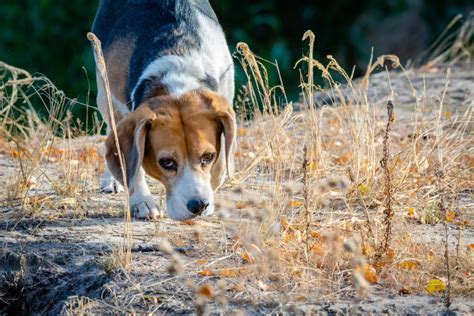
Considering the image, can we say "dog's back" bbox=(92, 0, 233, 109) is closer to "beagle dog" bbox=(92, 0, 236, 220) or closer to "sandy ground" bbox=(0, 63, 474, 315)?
"beagle dog" bbox=(92, 0, 236, 220)

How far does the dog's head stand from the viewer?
4.49 meters

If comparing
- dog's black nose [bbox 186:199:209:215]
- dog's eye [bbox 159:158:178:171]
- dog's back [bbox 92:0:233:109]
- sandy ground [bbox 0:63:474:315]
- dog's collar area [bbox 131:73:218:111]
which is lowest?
sandy ground [bbox 0:63:474:315]

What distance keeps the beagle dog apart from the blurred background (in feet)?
20.3

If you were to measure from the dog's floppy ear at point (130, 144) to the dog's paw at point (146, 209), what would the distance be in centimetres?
41

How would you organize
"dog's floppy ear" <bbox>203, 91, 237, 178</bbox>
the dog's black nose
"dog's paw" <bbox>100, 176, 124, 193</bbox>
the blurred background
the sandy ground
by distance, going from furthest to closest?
1. the blurred background
2. "dog's paw" <bbox>100, 176, 124, 193</bbox>
3. "dog's floppy ear" <bbox>203, 91, 237, 178</bbox>
4. the dog's black nose
5. the sandy ground

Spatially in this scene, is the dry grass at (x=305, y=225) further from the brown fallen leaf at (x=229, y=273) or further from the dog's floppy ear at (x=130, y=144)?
the dog's floppy ear at (x=130, y=144)

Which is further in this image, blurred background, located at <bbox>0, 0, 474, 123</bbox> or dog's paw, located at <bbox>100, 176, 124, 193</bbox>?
blurred background, located at <bbox>0, 0, 474, 123</bbox>

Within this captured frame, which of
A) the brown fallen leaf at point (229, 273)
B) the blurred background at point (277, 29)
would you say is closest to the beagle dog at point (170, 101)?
the brown fallen leaf at point (229, 273)

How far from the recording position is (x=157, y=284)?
399 centimetres

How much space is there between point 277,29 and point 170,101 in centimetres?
774

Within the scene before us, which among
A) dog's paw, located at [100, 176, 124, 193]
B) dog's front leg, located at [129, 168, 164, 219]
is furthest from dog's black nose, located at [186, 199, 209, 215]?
dog's paw, located at [100, 176, 124, 193]

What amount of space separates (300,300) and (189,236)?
980mm

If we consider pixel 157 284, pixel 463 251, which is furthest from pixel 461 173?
pixel 157 284

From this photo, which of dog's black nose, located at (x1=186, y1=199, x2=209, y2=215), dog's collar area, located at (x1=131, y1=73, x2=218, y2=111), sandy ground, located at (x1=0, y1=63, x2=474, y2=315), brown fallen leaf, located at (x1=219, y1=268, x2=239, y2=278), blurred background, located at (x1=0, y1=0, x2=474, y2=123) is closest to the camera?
sandy ground, located at (x1=0, y1=63, x2=474, y2=315)
